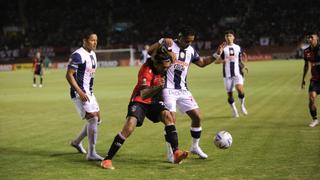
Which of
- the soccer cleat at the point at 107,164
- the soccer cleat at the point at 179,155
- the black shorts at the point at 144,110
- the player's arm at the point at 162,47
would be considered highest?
the player's arm at the point at 162,47

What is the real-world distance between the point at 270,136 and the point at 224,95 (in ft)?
35.4

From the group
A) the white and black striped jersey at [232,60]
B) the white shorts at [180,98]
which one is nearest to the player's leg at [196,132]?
the white shorts at [180,98]

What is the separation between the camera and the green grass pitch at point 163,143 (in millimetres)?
8602

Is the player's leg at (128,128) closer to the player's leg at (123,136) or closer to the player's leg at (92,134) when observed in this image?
the player's leg at (123,136)

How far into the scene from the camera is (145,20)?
233 feet

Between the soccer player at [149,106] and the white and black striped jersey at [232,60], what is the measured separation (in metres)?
8.12

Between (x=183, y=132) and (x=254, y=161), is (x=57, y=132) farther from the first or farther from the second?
(x=254, y=161)

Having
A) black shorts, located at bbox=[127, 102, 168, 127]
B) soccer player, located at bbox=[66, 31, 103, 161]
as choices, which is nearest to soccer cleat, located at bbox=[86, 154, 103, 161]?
soccer player, located at bbox=[66, 31, 103, 161]

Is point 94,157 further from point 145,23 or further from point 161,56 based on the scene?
point 145,23

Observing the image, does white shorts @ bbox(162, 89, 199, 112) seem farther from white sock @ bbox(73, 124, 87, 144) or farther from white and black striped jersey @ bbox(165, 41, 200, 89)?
white sock @ bbox(73, 124, 87, 144)

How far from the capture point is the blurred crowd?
6269 cm

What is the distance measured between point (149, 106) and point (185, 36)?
1.55 metres

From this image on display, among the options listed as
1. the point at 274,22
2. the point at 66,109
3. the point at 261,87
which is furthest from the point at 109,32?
the point at 66,109

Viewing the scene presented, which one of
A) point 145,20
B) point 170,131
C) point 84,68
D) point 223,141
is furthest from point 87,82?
point 145,20
